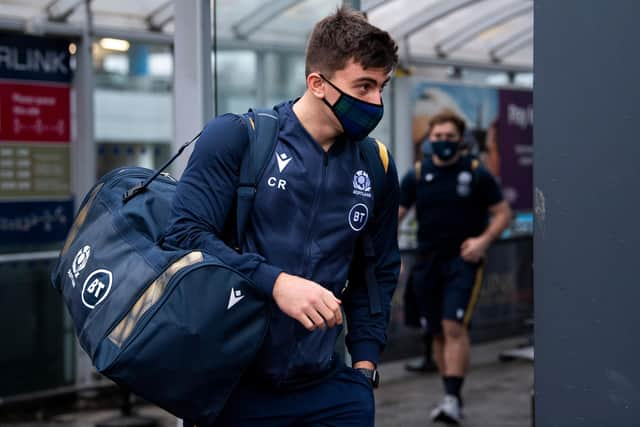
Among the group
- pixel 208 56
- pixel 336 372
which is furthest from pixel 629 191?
pixel 208 56

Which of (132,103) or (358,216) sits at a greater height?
(132,103)

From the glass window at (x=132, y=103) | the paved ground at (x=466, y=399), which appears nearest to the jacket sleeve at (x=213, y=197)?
the paved ground at (x=466, y=399)

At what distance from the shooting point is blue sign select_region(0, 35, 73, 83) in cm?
725

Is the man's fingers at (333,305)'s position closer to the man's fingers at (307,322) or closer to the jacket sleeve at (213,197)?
the man's fingers at (307,322)

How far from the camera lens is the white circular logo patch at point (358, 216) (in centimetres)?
274

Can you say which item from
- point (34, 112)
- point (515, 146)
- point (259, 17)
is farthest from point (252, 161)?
point (515, 146)

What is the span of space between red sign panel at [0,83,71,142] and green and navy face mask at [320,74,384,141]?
16.8ft

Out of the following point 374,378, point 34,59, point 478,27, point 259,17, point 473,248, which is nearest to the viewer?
point 374,378

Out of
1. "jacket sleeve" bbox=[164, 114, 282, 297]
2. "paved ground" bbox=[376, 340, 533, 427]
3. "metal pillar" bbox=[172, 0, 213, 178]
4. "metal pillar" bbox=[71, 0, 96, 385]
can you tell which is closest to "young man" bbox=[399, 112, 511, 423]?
"paved ground" bbox=[376, 340, 533, 427]

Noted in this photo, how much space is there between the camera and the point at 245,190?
8.48 ft

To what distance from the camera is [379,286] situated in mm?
2926

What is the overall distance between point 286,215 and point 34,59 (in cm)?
526

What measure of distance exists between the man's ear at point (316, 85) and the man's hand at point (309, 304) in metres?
0.55

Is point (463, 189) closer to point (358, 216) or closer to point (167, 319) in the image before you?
point (358, 216)
